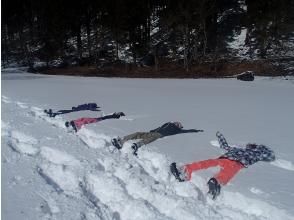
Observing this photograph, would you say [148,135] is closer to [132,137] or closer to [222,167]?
[132,137]

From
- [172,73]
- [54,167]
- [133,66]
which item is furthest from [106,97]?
[133,66]

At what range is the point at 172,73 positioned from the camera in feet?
89.9

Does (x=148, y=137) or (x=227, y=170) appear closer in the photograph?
Answer: (x=227, y=170)

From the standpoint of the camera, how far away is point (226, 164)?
18.8ft

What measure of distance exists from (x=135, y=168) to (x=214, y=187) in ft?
4.72

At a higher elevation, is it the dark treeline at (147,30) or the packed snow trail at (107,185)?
the dark treeline at (147,30)

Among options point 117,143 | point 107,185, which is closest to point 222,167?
point 107,185

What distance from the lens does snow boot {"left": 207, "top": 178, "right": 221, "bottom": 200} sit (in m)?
5.08

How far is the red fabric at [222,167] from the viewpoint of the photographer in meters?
5.43

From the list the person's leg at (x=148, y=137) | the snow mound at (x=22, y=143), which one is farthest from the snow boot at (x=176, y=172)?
the snow mound at (x=22, y=143)

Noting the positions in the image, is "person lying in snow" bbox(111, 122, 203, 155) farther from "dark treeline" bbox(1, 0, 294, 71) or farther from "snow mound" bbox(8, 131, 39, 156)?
"dark treeline" bbox(1, 0, 294, 71)

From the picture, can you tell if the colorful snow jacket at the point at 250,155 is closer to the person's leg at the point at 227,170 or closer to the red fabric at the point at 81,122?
the person's leg at the point at 227,170

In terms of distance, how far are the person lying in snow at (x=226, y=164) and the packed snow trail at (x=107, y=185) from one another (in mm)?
120

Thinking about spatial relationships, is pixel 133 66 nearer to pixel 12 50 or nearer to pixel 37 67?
pixel 37 67
